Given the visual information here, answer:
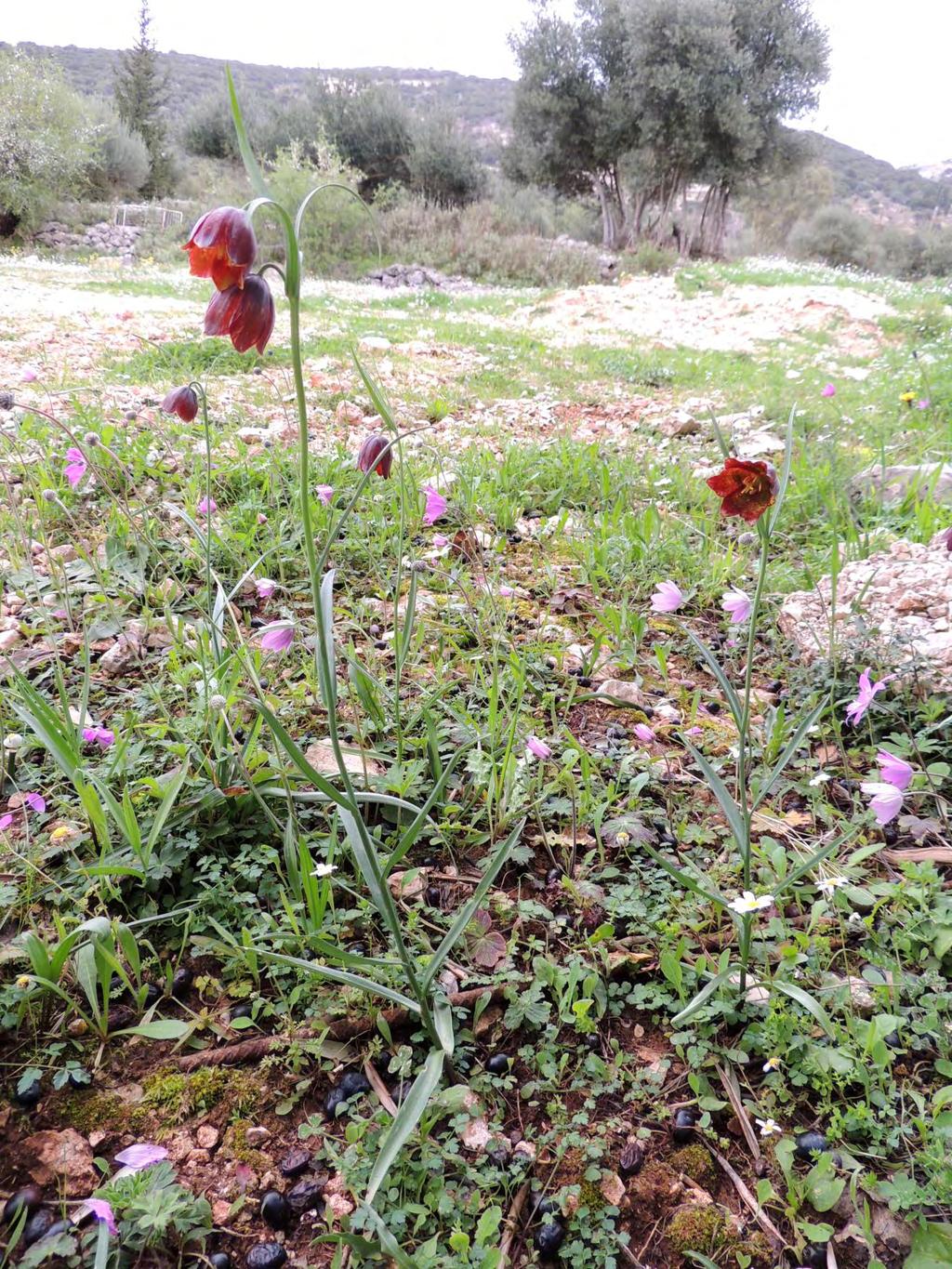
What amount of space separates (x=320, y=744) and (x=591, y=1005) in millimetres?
820

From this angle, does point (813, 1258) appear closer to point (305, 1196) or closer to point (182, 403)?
point (305, 1196)

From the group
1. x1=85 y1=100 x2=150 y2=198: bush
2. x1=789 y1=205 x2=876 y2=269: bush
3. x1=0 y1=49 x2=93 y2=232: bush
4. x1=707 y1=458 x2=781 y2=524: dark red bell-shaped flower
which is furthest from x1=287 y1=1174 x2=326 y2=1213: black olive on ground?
x1=789 y1=205 x2=876 y2=269: bush

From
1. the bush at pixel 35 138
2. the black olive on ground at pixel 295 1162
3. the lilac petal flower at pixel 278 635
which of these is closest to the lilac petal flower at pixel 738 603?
the lilac petal flower at pixel 278 635

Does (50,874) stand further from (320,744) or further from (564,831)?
(564,831)

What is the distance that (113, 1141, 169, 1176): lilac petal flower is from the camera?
951mm

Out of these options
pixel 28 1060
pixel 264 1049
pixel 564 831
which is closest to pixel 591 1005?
pixel 564 831

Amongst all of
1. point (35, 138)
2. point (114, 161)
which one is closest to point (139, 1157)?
point (35, 138)

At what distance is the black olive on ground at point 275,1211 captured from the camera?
0.95 metres

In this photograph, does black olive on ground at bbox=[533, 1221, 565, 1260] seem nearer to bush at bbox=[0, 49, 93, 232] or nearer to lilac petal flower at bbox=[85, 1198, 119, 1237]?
lilac petal flower at bbox=[85, 1198, 119, 1237]

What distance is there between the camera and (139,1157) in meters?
0.96

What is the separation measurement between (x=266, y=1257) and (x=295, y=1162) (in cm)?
11

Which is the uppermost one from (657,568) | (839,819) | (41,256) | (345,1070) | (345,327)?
(41,256)

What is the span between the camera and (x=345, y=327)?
7402 millimetres

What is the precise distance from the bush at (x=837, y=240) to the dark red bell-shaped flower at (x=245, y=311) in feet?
103
